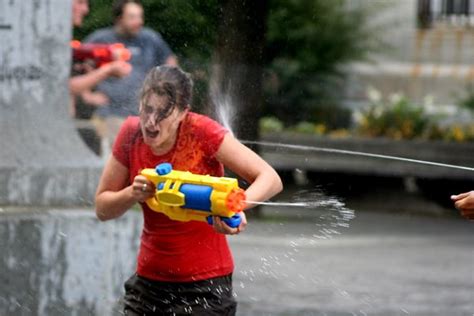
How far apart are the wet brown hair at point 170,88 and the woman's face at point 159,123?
0.6 inches

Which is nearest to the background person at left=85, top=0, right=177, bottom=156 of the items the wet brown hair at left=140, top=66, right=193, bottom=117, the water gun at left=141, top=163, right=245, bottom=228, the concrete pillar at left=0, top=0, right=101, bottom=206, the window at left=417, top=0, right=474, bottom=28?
the concrete pillar at left=0, top=0, right=101, bottom=206

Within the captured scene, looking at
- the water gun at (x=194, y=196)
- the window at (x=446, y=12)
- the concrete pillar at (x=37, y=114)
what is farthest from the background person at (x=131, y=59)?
the window at (x=446, y=12)

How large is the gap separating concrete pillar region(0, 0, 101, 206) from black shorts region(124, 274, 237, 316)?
4.93ft

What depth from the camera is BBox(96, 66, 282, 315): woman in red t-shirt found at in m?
4.16

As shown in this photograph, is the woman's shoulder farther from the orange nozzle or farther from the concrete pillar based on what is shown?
the concrete pillar

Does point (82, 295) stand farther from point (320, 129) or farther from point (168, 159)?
point (320, 129)

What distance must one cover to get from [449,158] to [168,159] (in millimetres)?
9351

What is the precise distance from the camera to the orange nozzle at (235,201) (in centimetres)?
365

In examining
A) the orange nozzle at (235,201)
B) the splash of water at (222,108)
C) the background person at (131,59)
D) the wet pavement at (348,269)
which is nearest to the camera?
the orange nozzle at (235,201)

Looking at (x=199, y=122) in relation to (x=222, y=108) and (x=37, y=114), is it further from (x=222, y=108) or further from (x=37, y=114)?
(x=37, y=114)

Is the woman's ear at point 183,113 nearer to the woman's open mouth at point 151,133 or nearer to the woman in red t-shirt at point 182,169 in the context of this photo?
the woman in red t-shirt at point 182,169

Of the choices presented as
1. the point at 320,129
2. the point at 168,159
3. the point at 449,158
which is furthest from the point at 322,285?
the point at 320,129

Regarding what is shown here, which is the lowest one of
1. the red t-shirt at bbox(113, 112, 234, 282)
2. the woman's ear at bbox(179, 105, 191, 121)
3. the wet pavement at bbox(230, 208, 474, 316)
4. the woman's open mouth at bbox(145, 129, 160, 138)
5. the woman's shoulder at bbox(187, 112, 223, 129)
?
the wet pavement at bbox(230, 208, 474, 316)

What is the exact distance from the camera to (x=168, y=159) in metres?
4.16
